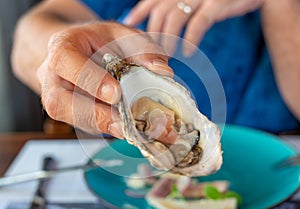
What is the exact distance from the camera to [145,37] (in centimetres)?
44

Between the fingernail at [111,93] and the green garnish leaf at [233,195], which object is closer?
the fingernail at [111,93]

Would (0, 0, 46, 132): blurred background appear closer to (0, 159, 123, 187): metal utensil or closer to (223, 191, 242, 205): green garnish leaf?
(0, 159, 123, 187): metal utensil

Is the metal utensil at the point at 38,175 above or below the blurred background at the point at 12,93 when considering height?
above

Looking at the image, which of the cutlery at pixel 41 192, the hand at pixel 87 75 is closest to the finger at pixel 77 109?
the hand at pixel 87 75

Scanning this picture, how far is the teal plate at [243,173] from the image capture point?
56 centimetres

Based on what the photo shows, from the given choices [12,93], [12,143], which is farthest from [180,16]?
[12,93]

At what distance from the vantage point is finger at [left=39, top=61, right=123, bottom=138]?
1.28 feet

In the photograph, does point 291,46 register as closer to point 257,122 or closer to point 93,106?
point 257,122

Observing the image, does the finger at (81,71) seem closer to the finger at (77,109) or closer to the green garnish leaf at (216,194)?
the finger at (77,109)

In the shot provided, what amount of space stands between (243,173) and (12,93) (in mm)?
996

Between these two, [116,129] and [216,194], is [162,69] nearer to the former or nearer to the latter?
[116,129]

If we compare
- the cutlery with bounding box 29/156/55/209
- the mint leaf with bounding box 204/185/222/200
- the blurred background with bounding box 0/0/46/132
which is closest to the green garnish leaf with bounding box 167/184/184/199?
the mint leaf with bounding box 204/185/222/200

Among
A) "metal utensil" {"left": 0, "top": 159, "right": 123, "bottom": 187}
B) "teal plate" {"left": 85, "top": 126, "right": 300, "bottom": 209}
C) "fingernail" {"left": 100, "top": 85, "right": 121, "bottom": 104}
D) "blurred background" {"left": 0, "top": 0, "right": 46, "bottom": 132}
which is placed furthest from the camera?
"blurred background" {"left": 0, "top": 0, "right": 46, "bottom": 132}

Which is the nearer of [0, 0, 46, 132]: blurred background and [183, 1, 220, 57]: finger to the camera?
[183, 1, 220, 57]: finger
